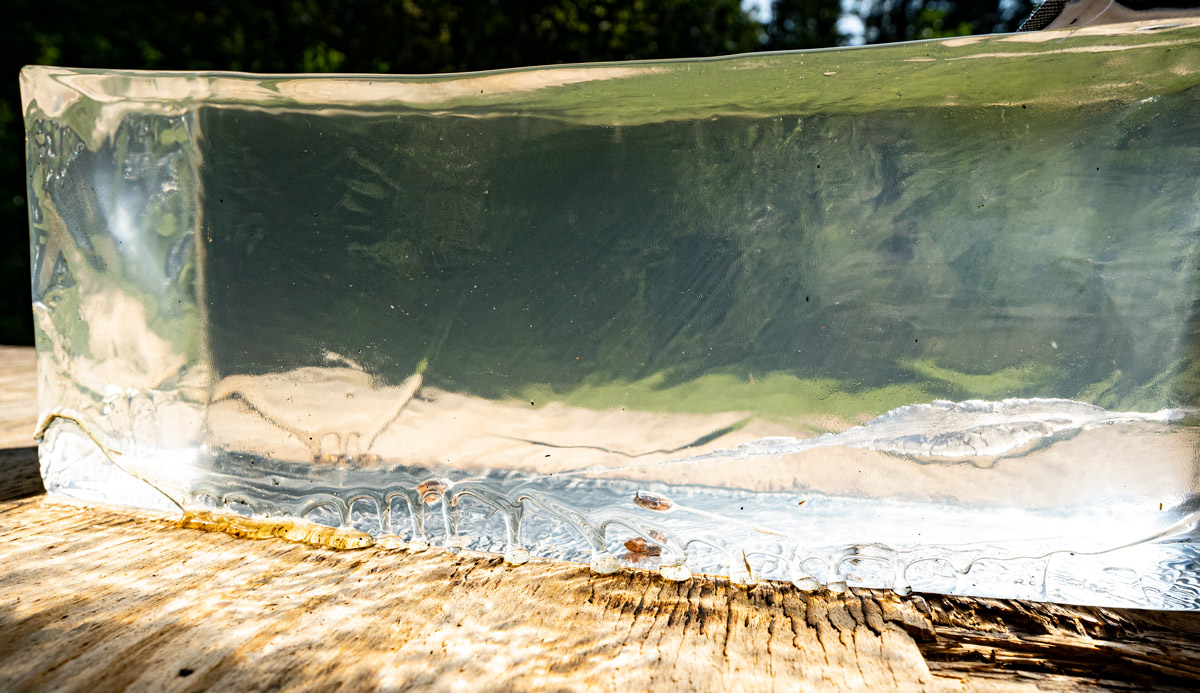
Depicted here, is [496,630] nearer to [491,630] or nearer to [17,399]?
[491,630]

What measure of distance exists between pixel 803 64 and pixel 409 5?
16.8 ft

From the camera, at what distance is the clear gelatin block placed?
70cm

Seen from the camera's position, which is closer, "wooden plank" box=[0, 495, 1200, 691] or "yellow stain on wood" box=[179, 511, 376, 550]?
"wooden plank" box=[0, 495, 1200, 691]

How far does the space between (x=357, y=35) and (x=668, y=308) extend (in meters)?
5.50

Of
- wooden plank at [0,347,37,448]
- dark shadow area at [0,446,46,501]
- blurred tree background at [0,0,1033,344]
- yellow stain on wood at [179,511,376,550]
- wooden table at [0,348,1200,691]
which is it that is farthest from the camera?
blurred tree background at [0,0,1033,344]

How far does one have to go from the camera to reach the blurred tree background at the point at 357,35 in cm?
484

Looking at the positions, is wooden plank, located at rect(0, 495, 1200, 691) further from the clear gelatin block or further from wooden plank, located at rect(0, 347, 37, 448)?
wooden plank, located at rect(0, 347, 37, 448)

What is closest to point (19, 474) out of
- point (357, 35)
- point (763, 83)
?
point (763, 83)

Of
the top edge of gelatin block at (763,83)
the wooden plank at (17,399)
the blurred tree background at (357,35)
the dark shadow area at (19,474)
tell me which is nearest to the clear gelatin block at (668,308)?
the top edge of gelatin block at (763,83)

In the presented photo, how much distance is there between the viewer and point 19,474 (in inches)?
42.1

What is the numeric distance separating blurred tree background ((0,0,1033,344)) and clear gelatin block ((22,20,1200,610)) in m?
4.19

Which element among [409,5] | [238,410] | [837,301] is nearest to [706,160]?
[837,301]

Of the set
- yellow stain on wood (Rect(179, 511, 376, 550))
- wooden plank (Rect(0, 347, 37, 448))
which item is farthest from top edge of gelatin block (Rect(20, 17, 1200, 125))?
wooden plank (Rect(0, 347, 37, 448))

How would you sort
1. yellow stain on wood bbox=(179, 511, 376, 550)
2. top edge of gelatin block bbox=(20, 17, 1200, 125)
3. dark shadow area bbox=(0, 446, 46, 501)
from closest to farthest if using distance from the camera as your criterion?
top edge of gelatin block bbox=(20, 17, 1200, 125), yellow stain on wood bbox=(179, 511, 376, 550), dark shadow area bbox=(0, 446, 46, 501)
